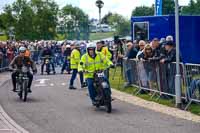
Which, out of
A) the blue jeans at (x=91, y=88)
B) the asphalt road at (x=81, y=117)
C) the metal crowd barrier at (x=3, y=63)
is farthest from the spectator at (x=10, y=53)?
the blue jeans at (x=91, y=88)

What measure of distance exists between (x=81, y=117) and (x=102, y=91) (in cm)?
127

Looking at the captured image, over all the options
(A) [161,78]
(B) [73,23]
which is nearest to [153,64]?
(A) [161,78]

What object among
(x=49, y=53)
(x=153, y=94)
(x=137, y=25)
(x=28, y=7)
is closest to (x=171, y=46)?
(x=153, y=94)

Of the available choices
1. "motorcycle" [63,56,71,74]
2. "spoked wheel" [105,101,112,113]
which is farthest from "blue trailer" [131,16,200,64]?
"spoked wheel" [105,101,112,113]

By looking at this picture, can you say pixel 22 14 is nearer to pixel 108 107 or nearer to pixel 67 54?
pixel 67 54

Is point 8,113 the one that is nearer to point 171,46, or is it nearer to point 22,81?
point 22,81

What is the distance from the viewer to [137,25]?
28.2m

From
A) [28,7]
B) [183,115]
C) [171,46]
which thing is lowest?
[183,115]

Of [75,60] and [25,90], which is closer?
[25,90]

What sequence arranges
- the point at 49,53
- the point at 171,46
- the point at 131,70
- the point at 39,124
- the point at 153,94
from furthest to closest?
the point at 49,53 → the point at 131,70 → the point at 153,94 → the point at 171,46 → the point at 39,124

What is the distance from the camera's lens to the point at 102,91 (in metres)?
15.4

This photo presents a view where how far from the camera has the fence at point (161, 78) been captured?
50.6ft

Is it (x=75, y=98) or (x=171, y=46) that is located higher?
(x=171, y=46)

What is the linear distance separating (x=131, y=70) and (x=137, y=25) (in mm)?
7340
